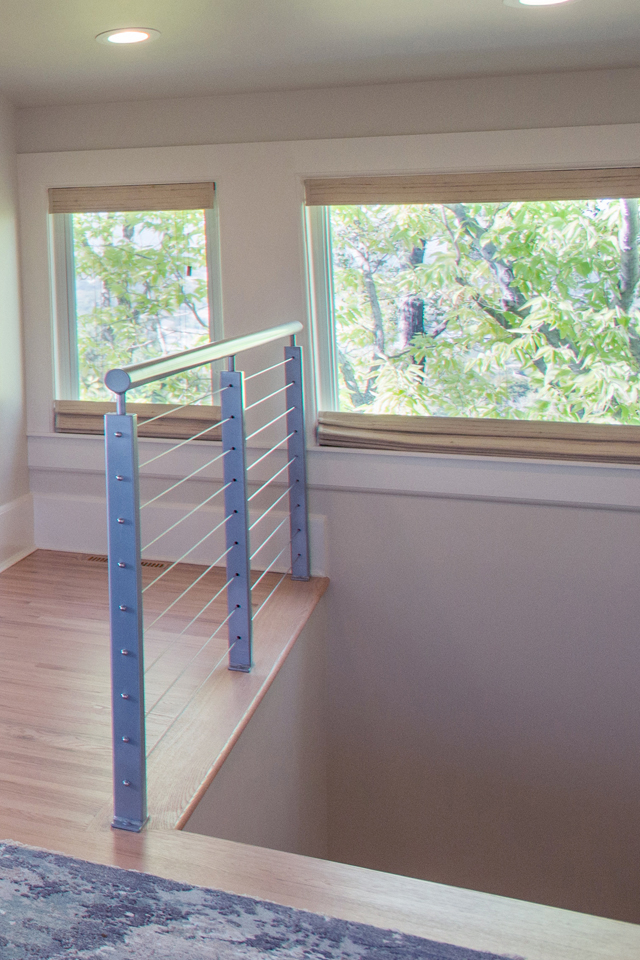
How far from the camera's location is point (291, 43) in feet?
9.04

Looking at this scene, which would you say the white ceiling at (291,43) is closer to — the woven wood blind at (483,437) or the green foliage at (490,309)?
the green foliage at (490,309)

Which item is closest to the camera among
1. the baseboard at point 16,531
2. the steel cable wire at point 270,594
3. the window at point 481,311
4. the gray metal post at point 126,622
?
the gray metal post at point 126,622

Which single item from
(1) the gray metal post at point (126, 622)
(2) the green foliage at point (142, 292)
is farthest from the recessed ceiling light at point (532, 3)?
(1) the gray metal post at point (126, 622)

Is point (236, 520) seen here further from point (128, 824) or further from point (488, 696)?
point (488, 696)

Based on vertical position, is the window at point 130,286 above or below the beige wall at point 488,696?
above

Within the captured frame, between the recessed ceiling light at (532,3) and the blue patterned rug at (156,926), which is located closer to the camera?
the blue patterned rug at (156,926)

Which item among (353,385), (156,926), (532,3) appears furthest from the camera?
(353,385)

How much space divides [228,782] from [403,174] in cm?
221

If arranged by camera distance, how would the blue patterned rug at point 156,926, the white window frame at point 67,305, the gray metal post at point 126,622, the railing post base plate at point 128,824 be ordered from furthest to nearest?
the white window frame at point 67,305, the railing post base plate at point 128,824, the gray metal post at point 126,622, the blue patterned rug at point 156,926

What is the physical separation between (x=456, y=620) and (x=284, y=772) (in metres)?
0.95

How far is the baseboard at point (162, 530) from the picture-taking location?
3527mm

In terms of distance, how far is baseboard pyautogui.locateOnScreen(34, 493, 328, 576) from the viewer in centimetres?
353

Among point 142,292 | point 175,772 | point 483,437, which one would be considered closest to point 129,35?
point 142,292

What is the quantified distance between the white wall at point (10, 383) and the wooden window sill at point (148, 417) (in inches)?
7.2
